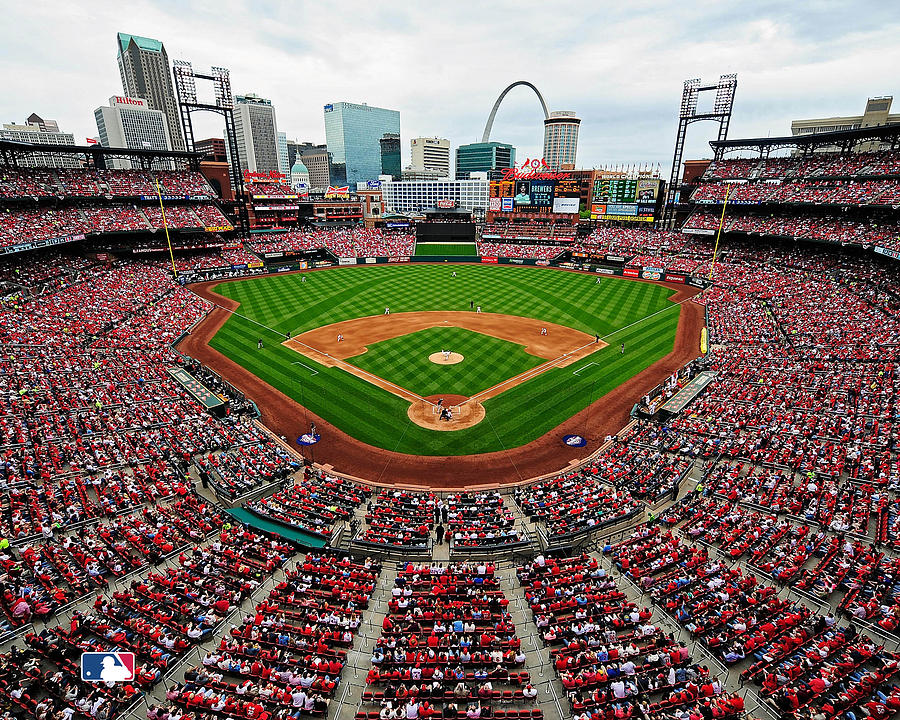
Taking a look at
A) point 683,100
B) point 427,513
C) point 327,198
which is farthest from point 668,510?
point 327,198

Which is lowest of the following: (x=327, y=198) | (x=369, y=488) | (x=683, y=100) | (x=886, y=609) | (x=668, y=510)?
(x=369, y=488)

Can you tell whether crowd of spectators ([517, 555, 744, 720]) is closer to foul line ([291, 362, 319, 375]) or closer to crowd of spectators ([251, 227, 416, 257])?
foul line ([291, 362, 319, 375])

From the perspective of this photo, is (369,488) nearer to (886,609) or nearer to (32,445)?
(32,445)

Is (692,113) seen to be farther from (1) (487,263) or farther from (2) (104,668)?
(2) (104,668)

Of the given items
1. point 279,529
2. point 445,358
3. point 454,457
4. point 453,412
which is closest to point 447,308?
point 445,358

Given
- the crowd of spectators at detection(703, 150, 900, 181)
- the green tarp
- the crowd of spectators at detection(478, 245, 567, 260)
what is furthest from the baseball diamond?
the crowd of spectators at detection(703, 150, 900, 181)
